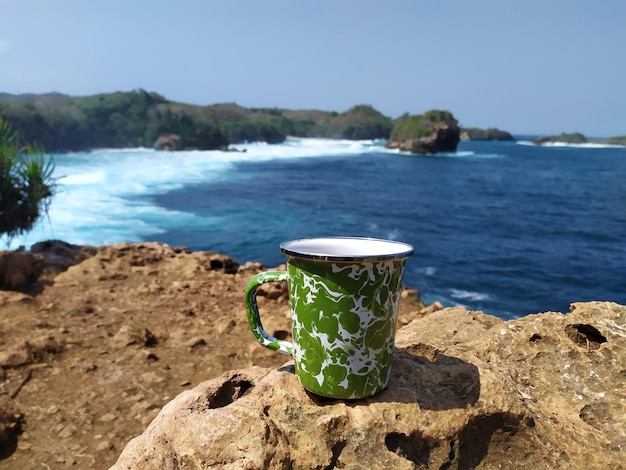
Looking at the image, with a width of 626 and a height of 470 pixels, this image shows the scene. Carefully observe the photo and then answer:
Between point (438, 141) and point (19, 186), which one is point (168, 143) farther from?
point (19, 186)

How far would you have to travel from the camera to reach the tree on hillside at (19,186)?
8531 millimetres

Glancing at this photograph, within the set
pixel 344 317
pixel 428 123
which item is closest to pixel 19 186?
pixel 344 317

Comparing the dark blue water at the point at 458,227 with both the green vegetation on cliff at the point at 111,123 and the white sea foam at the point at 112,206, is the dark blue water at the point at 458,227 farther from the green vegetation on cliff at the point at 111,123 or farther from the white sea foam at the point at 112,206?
the green vegetation on cliff at the point at 111,123

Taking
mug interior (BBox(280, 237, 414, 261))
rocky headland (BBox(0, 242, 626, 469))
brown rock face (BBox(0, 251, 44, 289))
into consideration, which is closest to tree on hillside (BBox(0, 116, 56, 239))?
brown rock face (BBox(0, 251, 44, 289))

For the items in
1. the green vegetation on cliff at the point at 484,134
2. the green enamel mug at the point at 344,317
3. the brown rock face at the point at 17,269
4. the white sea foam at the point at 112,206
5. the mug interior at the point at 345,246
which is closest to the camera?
the green enamel mug at the point at 344,317

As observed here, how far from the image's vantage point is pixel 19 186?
346 inches

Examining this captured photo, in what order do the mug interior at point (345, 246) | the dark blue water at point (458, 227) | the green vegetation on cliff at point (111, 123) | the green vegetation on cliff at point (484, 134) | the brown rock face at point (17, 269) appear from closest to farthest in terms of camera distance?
the mug interior at point (345, 246) → the brown rock face at point (17, 269) → the dark blue water at point (458, 227) → the green vegetation on cliff at point (111, 123) → the green vegetation on cliff at point (484, 134)

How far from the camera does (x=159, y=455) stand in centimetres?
157

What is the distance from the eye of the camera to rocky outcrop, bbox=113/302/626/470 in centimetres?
151

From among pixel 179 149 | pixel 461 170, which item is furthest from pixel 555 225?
pixel 179 149

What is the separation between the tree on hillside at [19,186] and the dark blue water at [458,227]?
8501 millimetres

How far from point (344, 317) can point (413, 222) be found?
24005 millimetres

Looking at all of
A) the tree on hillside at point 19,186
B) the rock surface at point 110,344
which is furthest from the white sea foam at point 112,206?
the rock surface at point 110,344

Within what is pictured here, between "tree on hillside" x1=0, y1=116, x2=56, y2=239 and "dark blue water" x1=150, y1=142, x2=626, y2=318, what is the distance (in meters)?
8.50
